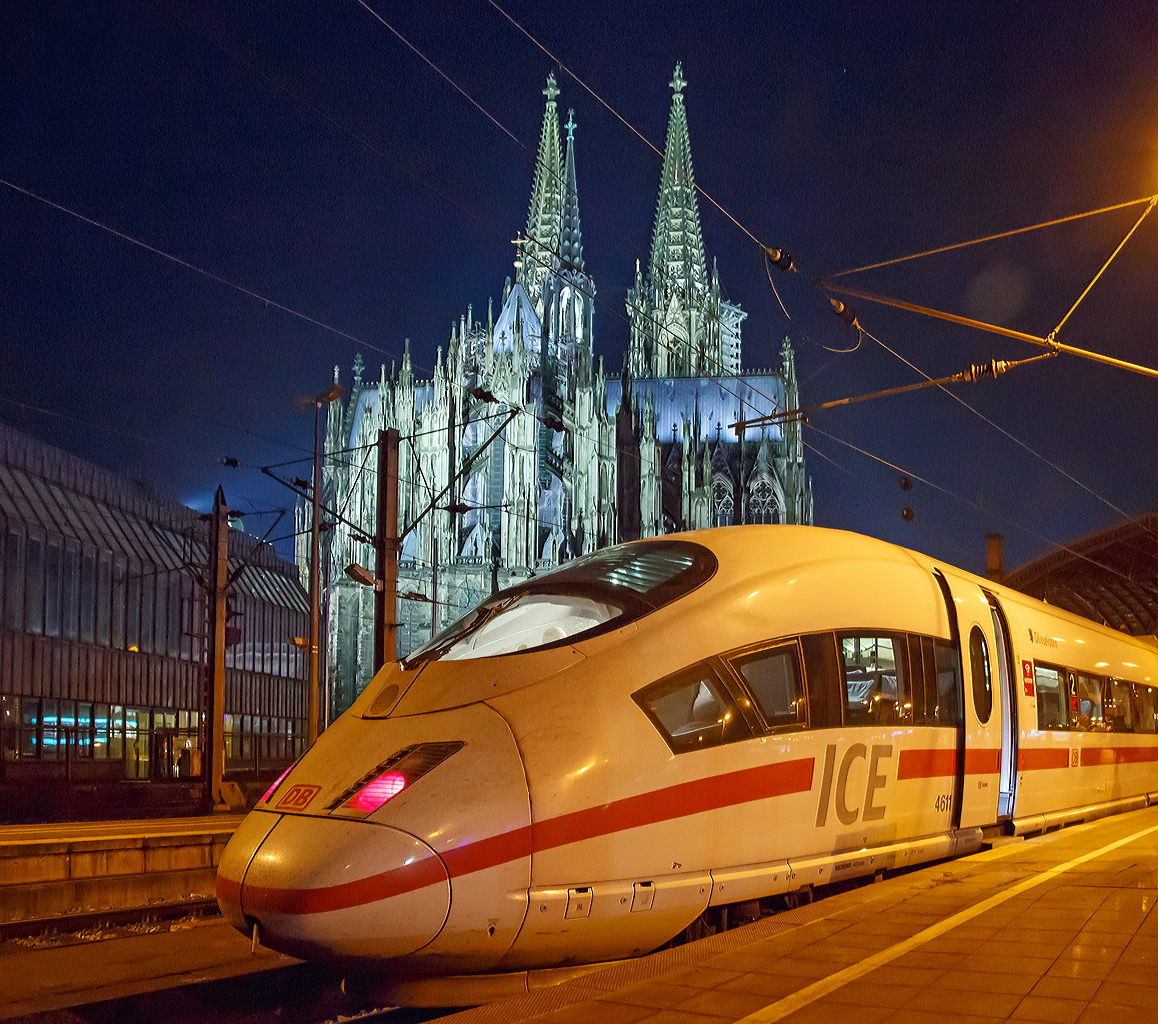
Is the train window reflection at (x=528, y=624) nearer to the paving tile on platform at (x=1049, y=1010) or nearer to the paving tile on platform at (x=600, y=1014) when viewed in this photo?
the paving tile on platform at (x=600, y=1014)

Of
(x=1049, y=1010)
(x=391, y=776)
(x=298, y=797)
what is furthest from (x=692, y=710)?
(x=1049, y=1010)

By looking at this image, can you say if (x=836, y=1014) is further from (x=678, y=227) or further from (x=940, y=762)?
(x=678, y=227)

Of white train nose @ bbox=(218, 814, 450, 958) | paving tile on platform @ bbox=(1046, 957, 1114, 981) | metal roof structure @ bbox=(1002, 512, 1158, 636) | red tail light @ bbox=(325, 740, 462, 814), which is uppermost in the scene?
metal roof structure @ bbox=(1002, 512, 1158, 636)

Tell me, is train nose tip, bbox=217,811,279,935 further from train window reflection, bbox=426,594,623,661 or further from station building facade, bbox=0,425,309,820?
station building facade, bbox=0,425,309,820

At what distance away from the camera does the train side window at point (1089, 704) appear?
15.0 meters

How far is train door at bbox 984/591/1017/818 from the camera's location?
12094 mm

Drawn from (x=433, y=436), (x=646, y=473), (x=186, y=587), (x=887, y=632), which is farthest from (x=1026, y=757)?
(x=646, y=473)

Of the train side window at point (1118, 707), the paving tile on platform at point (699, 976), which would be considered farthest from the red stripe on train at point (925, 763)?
the train side window at point (1118, 707)

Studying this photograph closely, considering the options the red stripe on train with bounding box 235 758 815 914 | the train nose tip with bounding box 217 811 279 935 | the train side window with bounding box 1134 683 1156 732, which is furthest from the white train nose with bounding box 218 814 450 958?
the train side window with bounding box 1134 683 1156 732

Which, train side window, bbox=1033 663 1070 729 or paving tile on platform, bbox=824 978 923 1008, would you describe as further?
train side window, bbox=1033 663 1070 729

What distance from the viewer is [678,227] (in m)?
96.8

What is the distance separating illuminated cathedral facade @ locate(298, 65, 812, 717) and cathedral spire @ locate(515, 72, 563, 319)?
0.17 meters

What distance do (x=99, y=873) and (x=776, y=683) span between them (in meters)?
8.89

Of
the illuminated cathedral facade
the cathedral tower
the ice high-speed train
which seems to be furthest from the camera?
the cathedral tower
